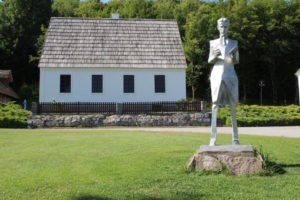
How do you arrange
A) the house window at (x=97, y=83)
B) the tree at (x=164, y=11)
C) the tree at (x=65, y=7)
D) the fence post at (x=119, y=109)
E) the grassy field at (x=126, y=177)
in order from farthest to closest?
the tree at (x=164, y=11) → the tree at (x=65, y=7) → the house window at (x=97, y=83) → the fence post at (x=119, y=109) → the grassy field at (x=126, y=177)

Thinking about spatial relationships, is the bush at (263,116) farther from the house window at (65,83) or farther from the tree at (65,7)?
the tree at (65,7)

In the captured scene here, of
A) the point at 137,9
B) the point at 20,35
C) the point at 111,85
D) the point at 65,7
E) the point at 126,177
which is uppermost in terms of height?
the point at 65,7

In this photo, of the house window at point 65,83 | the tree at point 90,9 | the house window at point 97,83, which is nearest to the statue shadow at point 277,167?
the house window at point 97,83

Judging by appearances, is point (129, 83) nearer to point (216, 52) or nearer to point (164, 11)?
point (216, 52)

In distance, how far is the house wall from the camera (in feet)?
99.8

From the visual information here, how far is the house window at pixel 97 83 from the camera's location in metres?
31.1

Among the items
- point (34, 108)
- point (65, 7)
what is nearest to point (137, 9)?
point (65, 7)

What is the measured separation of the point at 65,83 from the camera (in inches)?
1212

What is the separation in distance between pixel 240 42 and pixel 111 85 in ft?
81.0

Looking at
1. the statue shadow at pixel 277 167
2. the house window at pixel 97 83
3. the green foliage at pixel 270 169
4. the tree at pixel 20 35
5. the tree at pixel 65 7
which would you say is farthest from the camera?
the tree at pixel 65 7

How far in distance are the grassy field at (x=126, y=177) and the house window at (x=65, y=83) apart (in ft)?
60.6

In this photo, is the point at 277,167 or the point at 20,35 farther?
the point at 20,35

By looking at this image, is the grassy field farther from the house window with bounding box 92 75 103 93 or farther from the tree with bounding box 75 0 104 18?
the tree with bounding box 75 0 104 18

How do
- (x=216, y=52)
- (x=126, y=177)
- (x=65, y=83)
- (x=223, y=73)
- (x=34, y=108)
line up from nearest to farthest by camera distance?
(x=126, y=177), (x=223, y=73), (x=216, y=52), (x=34, y=108), (x=65, y=83)
